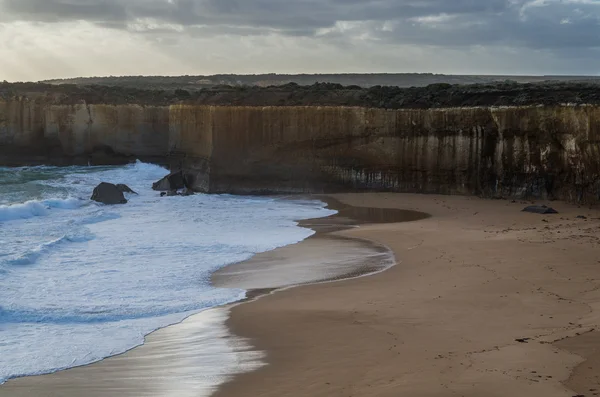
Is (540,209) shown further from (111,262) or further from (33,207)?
(33,207)

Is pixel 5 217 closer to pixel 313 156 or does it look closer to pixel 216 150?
pixel 216 150

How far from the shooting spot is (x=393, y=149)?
24.0 m

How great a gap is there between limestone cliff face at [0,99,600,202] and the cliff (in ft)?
0.10

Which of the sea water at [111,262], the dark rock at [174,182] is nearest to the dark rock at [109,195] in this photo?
the sea water at [111,262]

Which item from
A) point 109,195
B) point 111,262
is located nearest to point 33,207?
point 109,195

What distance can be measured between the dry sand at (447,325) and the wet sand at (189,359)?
28 cm

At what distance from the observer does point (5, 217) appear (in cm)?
1983

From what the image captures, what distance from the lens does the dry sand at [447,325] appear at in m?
6.54

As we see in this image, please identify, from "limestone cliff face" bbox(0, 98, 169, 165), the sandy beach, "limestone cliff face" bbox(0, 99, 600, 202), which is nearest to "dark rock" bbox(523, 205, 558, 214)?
"limestone cliff face" bbox(0, 99, 600, 202)

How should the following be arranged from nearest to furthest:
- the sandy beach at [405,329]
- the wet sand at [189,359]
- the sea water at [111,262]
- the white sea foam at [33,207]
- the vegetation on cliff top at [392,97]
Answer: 1. the sandy beach at [405,329]
2. the wet sand at [189,359]
3. the sea water at [111,262]
4. the white sea foam at [33,207]
5. the vegetation on cliff top at [392,97]

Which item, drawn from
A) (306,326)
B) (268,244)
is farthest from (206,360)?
(268,244)

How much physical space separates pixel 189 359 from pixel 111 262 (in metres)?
5.76

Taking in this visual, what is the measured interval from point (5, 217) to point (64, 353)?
12754 millimetres

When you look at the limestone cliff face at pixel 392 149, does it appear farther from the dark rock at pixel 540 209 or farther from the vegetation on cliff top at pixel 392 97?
the vegetation on cliff top at pixel 392 97
